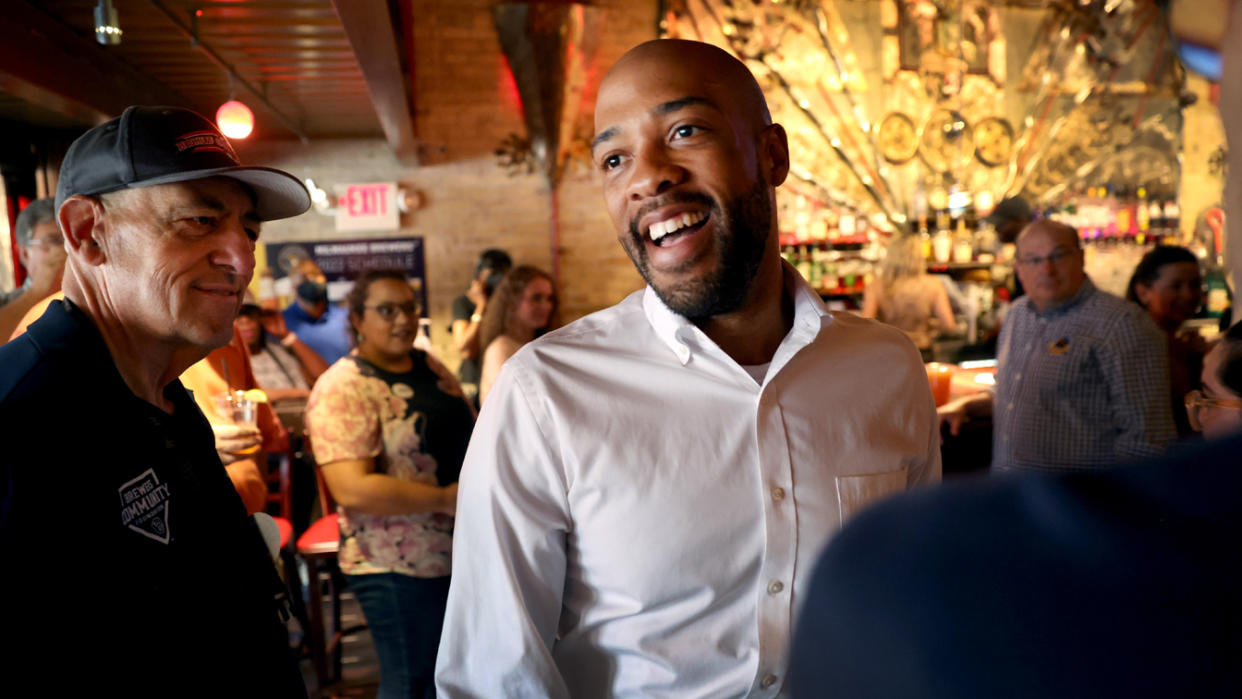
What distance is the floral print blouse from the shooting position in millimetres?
2402

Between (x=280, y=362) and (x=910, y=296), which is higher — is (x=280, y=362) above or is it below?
below

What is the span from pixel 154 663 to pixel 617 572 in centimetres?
60

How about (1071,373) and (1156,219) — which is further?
(1156,219)

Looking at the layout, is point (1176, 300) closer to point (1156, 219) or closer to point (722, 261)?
point (722, 261)

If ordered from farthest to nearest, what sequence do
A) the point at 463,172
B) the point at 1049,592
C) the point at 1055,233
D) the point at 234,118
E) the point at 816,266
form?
the point at 816,266 < the point at 463,172 < the point at 234,118 < the point at 1055,233 < the point at 1049,592

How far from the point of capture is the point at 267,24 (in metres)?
4.41

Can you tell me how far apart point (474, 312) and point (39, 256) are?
3.57 m

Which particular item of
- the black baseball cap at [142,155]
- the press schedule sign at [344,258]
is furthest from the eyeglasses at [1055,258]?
the press schedule sign at [344,258]

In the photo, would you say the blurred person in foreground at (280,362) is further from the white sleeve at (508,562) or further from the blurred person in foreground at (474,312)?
the white sleeve at (508,562)

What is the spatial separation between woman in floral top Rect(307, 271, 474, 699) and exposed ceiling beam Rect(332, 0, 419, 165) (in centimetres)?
162

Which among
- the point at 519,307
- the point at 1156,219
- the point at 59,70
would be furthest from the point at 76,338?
the point at 1156,219

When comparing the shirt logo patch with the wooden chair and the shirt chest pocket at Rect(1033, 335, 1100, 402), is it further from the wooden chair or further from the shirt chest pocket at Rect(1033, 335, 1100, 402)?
the shirt chest pocket at Rect(1033, 335, 1100, 402)

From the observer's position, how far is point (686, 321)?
4.28ft

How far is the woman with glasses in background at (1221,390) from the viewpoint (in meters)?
1.16
